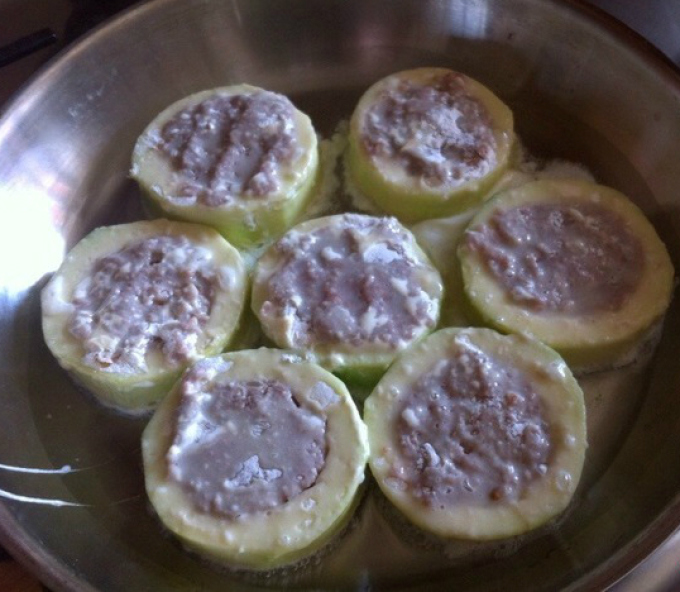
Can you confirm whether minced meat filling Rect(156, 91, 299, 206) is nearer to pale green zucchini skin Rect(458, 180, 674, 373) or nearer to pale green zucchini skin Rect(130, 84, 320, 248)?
pale green zucchini skin Rect(130, 84, 320, 248)

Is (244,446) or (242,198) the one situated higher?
(242,198)

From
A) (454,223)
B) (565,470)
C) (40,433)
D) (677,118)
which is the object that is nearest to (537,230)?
(454,223)

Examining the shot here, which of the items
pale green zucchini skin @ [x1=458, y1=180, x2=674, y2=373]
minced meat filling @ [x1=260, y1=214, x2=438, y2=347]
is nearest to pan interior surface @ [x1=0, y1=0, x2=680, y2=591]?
pale green zucchini skin @ [x1=458, y1=180, x2=674, y2=373]

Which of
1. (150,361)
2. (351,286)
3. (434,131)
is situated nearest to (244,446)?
(150,361)

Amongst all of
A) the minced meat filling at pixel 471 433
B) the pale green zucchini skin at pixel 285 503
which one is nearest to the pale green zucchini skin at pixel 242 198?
the pale green zucchini skin at pixel 285 503

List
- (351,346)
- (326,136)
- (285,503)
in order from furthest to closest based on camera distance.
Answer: (326,136), (351,346), (285,503)

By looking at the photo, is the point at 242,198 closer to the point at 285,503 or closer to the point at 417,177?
the point at 417,177
